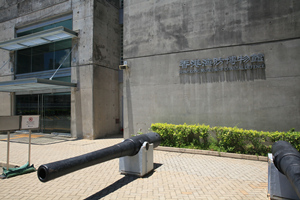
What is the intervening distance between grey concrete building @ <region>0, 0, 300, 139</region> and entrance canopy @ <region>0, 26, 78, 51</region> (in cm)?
7

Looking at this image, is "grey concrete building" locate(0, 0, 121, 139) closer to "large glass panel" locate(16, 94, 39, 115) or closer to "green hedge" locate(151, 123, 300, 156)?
"large glass panel" locate(16, 94, 39, 115)

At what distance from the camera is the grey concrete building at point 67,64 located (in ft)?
44.3

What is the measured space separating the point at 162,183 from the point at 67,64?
11880 mm

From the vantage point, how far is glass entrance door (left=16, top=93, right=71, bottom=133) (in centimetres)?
1421

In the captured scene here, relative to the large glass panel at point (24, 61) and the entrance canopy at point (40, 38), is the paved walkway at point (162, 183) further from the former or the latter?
the large glass panel at point (24, 61)

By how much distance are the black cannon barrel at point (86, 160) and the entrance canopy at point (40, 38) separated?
10.0m

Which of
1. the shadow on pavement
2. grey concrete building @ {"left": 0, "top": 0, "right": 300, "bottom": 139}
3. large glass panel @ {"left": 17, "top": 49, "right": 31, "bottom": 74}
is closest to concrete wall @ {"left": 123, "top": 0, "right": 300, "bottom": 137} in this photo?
grey concrete building @ {"left": 0, "top": 0, "right": 300, "bottom": 139}

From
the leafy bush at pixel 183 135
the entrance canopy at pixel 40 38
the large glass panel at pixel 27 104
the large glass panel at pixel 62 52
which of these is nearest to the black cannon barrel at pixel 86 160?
the leafy bush at pixel 183 135

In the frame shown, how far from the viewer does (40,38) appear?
14047 millimetres

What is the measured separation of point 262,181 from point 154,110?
21.2 ft

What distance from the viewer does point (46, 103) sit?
595 inches

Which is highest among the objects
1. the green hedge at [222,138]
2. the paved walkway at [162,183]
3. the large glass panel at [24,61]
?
the large glass panel at [24,61]

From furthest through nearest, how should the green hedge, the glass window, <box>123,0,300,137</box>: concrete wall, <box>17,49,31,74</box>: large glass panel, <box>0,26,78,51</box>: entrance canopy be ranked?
<box>17,49,31,74</box>: large glass panel
the glass window
<box>0,26,78,51</box>: entrance canopy
<box>123,0,300,137</box>: concrete wall
the green hedge

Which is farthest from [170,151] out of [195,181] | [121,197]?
[121,197]
